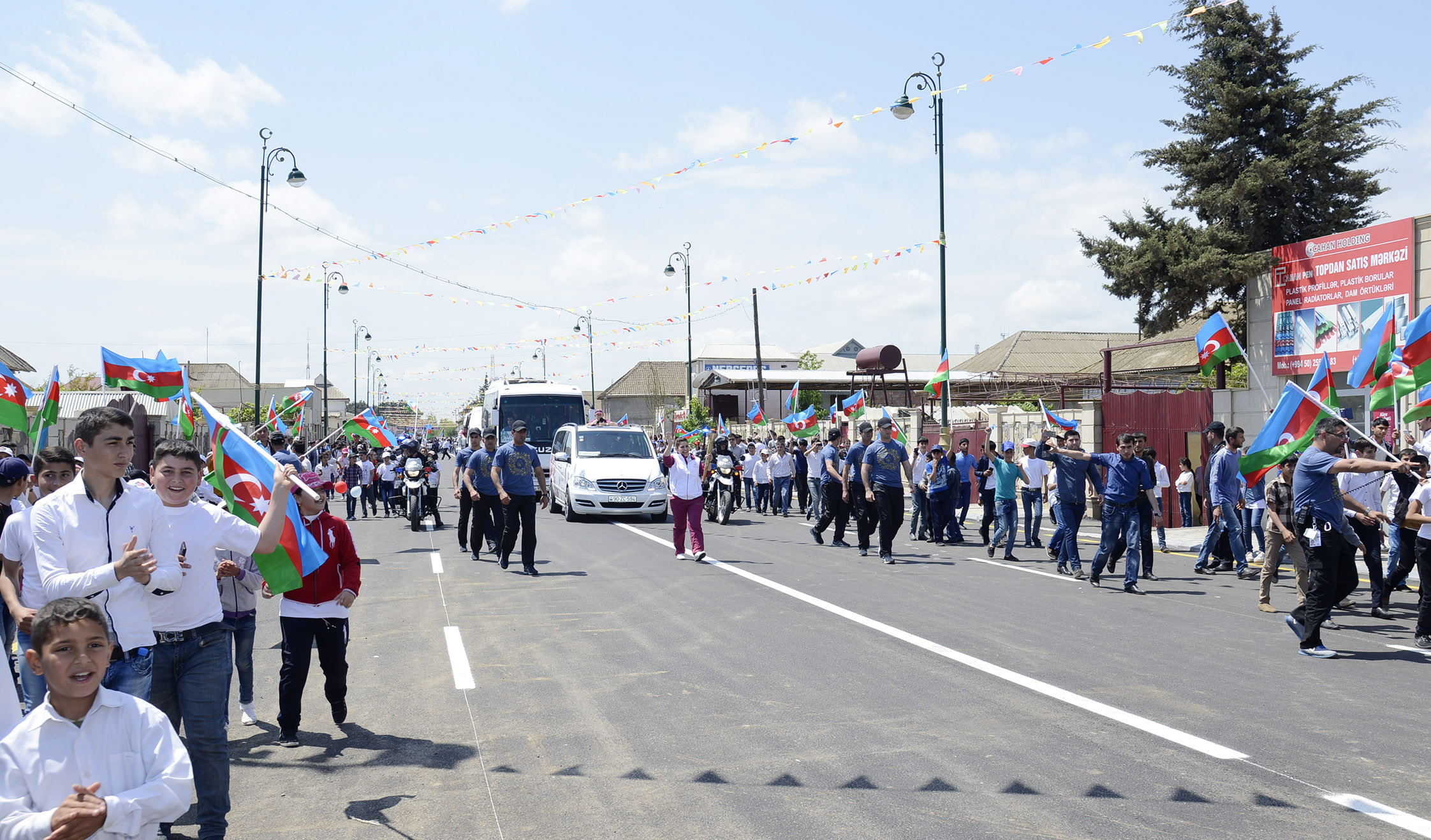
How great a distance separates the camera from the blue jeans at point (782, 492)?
82.8 feet

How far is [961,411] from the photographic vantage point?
38.5 meters

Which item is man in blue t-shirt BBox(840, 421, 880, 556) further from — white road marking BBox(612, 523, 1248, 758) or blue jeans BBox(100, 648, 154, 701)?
blue jeans BBox(100, 648, 154, 701)

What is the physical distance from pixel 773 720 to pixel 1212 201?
2449 cm

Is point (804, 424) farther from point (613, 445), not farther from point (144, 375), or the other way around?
point (144, 375)

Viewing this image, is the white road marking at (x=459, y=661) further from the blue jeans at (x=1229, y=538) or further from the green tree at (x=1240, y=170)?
the green tree at (x=1240, y=170)

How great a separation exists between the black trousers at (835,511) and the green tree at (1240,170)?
12.4 metres

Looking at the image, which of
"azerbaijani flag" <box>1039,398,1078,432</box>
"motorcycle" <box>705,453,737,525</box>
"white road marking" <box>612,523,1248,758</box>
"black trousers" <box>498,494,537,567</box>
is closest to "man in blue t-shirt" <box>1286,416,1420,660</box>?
"white road marking" <box>612,523,1248,758</box>

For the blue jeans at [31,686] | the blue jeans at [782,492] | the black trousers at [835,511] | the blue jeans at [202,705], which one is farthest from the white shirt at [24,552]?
the blue jeans at [782,492]

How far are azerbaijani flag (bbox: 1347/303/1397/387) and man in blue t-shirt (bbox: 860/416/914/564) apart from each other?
544 cm

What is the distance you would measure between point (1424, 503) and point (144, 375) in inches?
624

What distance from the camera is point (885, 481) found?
1501 centimetres

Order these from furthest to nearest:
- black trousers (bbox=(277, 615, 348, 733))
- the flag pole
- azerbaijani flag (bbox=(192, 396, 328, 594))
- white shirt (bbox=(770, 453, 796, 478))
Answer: white shirt (bbox=(770, 453, 796, 478))
the flag pole
black trousers (bbox=(277, 615, 348, 733))
azerbaijani flag (bbox=(192, 396, 328, 594))

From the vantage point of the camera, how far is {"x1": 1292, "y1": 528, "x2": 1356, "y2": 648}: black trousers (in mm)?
8133

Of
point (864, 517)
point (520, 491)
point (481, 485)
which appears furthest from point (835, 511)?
point (520, 491)
